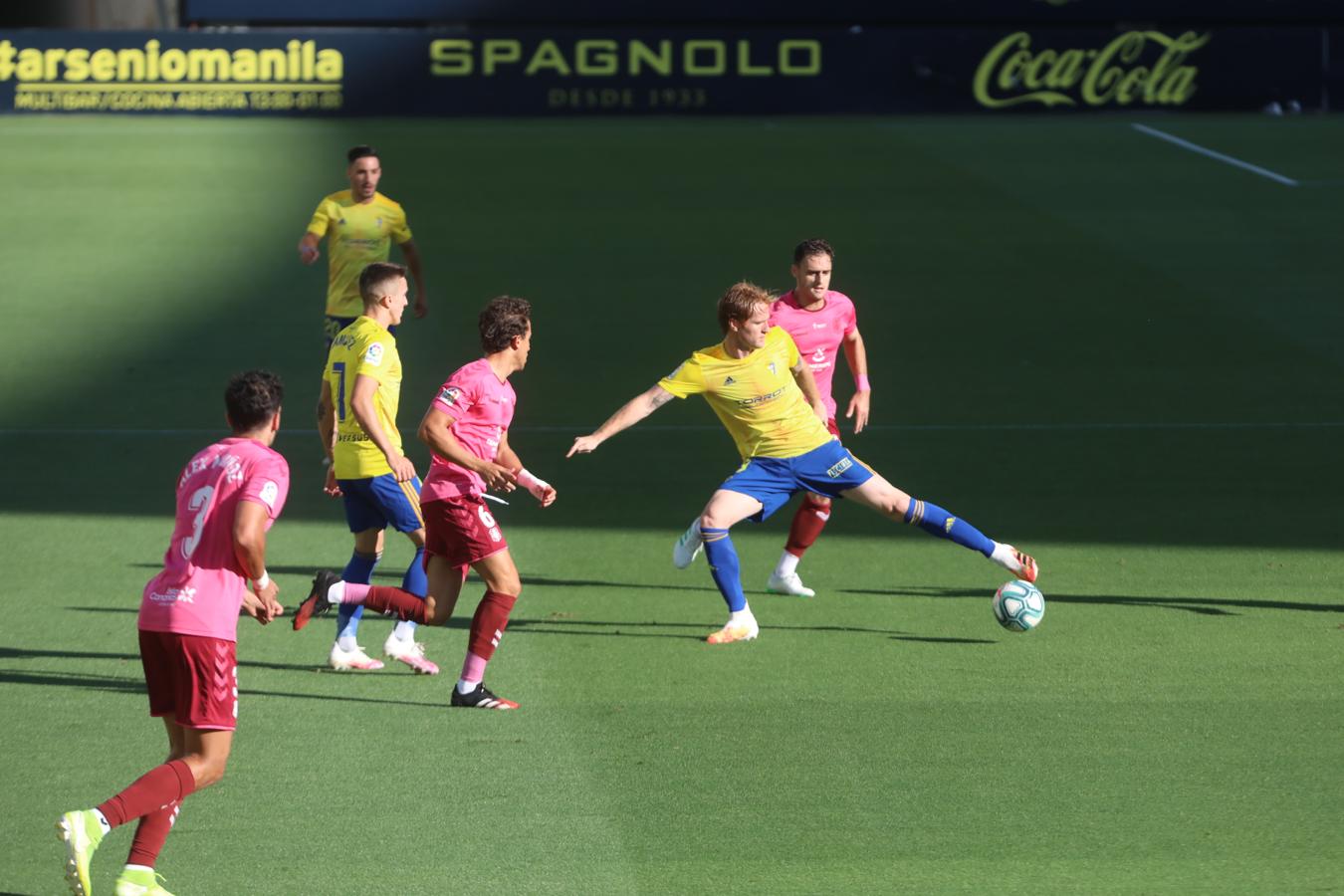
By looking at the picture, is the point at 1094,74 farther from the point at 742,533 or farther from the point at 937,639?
the point at 937,639

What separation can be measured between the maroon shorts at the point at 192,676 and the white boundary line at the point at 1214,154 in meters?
25.7

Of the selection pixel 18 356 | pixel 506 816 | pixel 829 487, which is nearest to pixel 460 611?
pixel 829 487

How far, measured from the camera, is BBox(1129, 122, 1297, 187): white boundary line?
2988 centimetres

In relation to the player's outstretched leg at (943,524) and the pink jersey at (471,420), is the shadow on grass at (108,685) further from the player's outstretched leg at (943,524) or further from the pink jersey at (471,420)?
the player's outstretched leg at (943,524)

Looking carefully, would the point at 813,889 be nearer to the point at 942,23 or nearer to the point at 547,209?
the point at 547,209

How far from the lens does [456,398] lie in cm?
904

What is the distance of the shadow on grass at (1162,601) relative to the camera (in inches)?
441

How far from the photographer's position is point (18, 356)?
2062 cm

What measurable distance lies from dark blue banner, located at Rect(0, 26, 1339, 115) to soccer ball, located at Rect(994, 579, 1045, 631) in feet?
81.2

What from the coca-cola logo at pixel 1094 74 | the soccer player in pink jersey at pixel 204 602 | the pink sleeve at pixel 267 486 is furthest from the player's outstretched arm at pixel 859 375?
the coca-cola logo at pixel 1094 74

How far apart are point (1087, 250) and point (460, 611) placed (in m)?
16.3

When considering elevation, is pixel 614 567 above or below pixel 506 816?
below

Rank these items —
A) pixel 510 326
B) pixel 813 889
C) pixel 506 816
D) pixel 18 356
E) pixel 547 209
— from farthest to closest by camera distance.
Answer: pixel 547 209, pixel 18 356, pixel 510 326, pixel 506 816, pixel 813 889

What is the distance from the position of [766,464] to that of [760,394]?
0.41 m
